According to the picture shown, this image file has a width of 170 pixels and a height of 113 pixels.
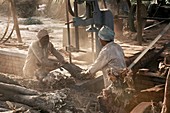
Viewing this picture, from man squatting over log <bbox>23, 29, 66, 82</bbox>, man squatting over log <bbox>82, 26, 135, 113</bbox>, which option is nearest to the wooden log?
man squatting over log <bbox>82, 26, 135, 113</bbox>

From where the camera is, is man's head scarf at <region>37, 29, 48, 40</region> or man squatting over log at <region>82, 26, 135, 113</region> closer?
man squatting over log at <region>82, 26, 135, 113</region>

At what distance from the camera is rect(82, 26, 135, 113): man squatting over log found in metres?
5.25

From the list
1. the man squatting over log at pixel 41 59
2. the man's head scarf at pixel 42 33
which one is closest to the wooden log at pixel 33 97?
the man squatting over log at pixel 41 59

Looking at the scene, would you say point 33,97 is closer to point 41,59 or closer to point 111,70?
point 41,59

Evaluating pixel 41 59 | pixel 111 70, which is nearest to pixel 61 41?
pixel 41 59

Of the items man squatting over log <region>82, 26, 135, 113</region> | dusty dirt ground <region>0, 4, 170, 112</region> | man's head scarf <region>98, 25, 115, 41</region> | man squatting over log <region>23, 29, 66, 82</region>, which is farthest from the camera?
man squatting over log <region>23, 29, 66, 82</region>

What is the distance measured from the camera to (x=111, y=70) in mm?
5305

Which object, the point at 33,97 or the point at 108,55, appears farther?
the point at 33,97

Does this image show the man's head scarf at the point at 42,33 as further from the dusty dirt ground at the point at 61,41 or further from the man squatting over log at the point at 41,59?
the dusty dirt ground at the point at 61,41

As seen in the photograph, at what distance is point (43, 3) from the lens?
82.1ft

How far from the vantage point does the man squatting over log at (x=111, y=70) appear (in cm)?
525

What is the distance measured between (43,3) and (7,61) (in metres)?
16.1

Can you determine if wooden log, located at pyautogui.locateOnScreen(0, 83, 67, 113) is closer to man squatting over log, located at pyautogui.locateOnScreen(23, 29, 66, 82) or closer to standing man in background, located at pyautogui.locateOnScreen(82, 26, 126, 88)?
standing man in background, located at pyautogui.locateOnScreen(82, 26, 126, 88)

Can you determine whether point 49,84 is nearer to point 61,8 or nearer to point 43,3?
point 61,8
